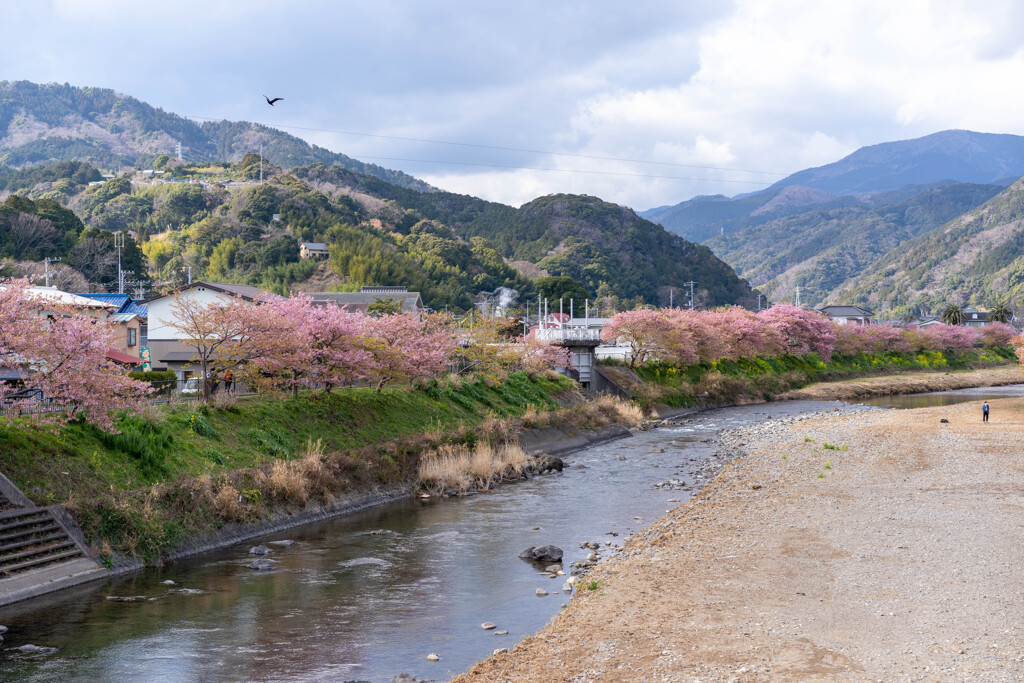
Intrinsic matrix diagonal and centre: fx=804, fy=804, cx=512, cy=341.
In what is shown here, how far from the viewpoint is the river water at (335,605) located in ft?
52.1

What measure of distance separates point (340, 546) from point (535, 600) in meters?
8.56

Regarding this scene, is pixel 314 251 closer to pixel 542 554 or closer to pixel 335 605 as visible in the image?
pixel 542 554

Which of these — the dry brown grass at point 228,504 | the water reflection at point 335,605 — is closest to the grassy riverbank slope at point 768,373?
the water reflection at point 335,605

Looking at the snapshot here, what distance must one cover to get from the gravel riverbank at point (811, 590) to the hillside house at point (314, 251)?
123021mm

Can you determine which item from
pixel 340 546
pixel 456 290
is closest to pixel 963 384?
pixel 456 290

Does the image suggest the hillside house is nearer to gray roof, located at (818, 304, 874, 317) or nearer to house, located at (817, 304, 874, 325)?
house, located at (817, 304, 874, 325)

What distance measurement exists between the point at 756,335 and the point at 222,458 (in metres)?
78.8

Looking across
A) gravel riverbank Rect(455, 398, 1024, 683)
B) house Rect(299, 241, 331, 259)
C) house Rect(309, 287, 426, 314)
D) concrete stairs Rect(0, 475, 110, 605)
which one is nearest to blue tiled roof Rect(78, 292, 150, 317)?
house Rect(309, 287, 426, 314)

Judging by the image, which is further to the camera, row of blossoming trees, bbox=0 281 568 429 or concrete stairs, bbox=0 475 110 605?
row of blossoming trees, bbox=0 281 568 429

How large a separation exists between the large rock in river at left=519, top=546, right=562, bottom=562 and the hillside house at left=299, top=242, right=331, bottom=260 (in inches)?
5010

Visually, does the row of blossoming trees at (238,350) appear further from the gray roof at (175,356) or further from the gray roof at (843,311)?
the gray roof at (843,311)

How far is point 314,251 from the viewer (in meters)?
146


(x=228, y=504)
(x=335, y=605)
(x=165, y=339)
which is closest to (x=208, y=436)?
(x=228, y=504)

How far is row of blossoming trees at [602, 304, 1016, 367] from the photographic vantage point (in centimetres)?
8112
